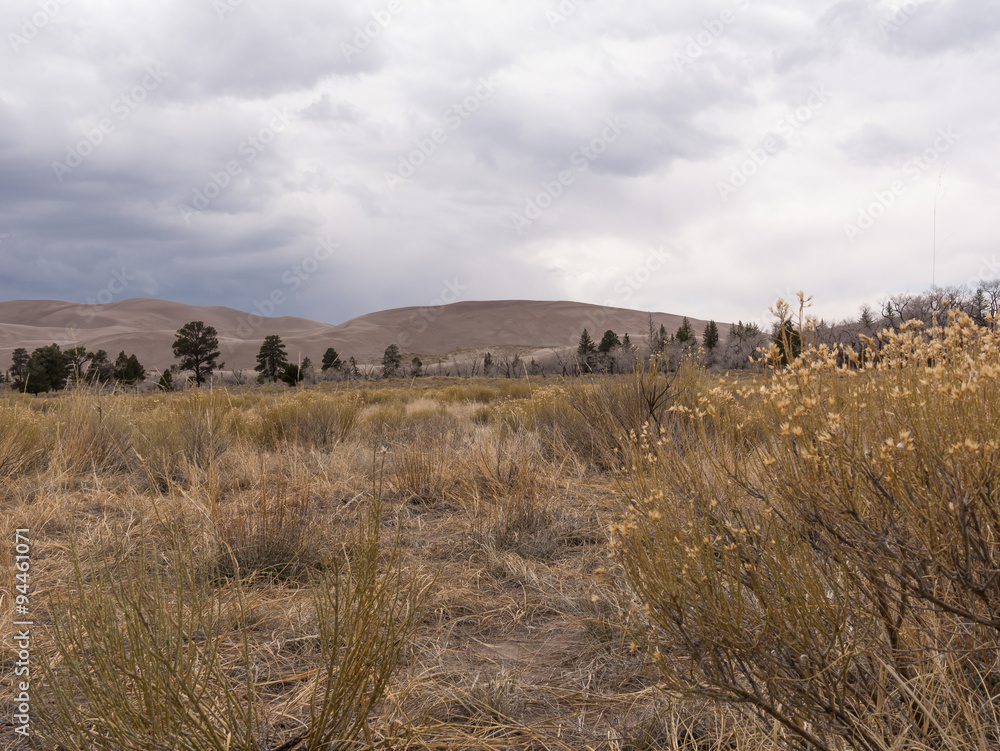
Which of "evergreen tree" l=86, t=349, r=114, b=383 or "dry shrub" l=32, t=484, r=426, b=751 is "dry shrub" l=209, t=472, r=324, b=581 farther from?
"evergreen tree" l=86, t=349, r=114, b=383

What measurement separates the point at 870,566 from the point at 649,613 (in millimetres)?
633

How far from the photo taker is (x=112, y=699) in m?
1.42

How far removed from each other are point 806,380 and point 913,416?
0.33m

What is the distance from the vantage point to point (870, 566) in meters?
1.51

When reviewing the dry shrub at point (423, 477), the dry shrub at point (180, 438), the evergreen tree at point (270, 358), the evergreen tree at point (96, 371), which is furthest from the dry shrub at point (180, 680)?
the evergreen tree at point (270, 358)

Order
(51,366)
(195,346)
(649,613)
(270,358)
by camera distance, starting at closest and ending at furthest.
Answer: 1. (649,613)
2. (51,366)
3. (195,346)
4. (270,358)

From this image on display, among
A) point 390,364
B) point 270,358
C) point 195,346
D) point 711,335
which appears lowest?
point 390,364

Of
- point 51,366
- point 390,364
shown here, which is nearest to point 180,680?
point 390,364

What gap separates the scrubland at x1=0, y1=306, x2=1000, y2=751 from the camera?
1.45 m

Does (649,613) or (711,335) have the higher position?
(711,335)

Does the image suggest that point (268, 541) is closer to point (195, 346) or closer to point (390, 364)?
point (390, 364)

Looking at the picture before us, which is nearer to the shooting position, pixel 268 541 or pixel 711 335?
pixel 268 541

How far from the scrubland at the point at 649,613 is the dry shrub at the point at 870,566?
0.01 meters

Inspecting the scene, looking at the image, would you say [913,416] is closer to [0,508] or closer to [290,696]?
[290,696]
